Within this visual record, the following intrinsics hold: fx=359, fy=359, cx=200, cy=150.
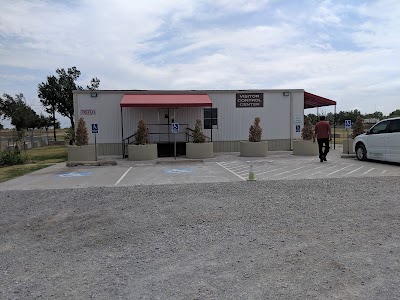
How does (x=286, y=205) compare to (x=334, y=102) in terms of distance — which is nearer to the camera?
(x=286, y=205)

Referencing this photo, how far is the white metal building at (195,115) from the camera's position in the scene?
18.4 metres

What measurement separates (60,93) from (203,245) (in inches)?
1401

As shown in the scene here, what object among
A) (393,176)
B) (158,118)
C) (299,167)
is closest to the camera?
(393,176)

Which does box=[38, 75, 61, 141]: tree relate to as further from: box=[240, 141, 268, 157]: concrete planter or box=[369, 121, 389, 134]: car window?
box=[369, 121, 389, 134]: car window

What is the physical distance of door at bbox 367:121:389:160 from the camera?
533 inches

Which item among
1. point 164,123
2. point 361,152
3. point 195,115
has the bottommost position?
point 361,152

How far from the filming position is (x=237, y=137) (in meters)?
19.8

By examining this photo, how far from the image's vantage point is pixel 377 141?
13812 mm

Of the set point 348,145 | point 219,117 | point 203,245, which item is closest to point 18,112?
point 219,117

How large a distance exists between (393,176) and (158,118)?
1214 cm

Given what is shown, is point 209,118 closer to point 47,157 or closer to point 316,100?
point 316,100

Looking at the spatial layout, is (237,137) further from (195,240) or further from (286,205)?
(195,240)

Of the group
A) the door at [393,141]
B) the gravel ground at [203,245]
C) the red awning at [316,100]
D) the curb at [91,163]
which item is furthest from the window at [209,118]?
the gravel ground at [203,245]

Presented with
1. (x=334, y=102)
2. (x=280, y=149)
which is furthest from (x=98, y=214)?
(x=334, y=102)
